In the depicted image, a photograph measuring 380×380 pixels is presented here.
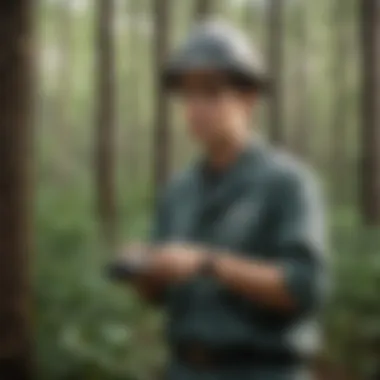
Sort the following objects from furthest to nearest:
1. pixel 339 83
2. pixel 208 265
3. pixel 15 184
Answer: pixel 339 83
pixel 15 184
pixel 208 265

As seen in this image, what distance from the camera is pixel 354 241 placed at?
9109 mm

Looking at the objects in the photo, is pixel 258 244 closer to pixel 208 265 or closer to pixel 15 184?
pixel 208 265

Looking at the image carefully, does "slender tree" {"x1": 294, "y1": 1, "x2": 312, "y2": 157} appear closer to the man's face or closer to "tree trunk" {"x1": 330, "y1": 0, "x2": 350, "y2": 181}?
"tree trunk" {"x1": 330, "y1": 0, "x2": 350, "y2": 181}

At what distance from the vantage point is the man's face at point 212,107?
2.64 metres

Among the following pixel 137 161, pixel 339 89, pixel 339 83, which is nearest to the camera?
pixel 339 83

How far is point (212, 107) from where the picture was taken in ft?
8.66

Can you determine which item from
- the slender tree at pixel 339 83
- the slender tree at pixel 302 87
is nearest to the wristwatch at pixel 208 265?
the slender tree at pixel 339 83

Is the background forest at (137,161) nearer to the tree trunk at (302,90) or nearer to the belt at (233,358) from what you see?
the tree trunk at (302,90)

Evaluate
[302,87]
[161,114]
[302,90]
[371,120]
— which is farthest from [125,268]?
[302,90]

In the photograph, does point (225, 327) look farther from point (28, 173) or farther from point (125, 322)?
point (125, 322)

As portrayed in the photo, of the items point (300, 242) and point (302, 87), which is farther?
point (302, 87)

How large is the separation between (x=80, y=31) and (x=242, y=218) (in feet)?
82.9

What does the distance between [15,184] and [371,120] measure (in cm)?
605

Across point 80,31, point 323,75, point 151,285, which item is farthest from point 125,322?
point 323,75
